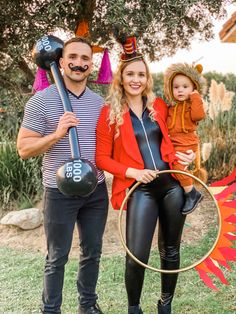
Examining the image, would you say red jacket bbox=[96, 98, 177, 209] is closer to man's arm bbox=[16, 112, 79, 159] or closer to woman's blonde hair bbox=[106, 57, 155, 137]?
woman's blonde hair bbox=[106, 57, 155, 137]

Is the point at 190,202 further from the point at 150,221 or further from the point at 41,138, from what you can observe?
the point at 41,138

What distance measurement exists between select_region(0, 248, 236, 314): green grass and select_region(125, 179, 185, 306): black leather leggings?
0.80m

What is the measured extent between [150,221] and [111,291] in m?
1.48

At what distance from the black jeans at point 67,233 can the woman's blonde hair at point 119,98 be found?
1.88 feet

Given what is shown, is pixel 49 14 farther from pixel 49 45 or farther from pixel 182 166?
pixel 182 166

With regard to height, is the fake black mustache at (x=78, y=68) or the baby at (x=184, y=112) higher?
the fake black mustache at (x=78, y=68)

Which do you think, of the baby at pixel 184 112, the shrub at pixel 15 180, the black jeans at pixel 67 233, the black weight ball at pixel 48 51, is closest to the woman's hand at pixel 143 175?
the baby at pixel 184 112

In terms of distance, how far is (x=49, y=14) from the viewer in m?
4.69

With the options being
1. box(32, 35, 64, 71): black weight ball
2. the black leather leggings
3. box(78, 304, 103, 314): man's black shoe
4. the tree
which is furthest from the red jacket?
the tree

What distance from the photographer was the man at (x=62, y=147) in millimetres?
3264

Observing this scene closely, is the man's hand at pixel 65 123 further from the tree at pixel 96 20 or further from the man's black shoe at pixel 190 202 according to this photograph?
the tree at pixel 96 20

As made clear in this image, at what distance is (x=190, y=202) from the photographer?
11.1 ft

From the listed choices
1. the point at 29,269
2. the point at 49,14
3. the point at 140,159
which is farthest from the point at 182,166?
the point at 29,269

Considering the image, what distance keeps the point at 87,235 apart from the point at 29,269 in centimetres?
186
